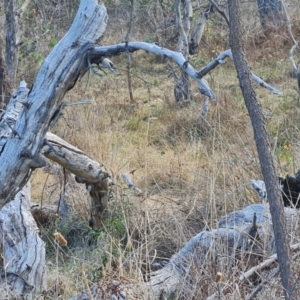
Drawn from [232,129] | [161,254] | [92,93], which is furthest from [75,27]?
[92,93]

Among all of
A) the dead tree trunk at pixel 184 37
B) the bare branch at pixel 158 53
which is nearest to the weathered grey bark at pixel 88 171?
the bare branch at pixel 158 53

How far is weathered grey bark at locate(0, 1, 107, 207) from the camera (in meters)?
2.39

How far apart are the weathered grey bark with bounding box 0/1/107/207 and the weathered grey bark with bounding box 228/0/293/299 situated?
0.55m

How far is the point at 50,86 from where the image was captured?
7.84 feet

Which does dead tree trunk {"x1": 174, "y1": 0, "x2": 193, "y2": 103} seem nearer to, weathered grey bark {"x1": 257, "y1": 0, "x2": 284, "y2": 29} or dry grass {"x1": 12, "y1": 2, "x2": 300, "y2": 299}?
dry grass {"x1": 12, "y1": 2, "x2": 300, "y2": 299}

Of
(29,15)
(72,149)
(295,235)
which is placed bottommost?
(295,235)

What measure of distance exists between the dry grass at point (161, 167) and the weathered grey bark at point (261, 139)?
394 millimetres

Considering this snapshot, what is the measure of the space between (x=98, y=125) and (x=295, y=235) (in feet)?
11.0

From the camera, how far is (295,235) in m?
3.07

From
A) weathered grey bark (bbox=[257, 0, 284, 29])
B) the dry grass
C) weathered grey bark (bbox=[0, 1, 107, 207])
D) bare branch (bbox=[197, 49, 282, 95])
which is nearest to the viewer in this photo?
bare branch (bbox=[197, 49, 282, 95])

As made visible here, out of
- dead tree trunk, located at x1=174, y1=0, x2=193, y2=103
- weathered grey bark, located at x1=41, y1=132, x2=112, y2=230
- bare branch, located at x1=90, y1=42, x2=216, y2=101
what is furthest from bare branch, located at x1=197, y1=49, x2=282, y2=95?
dead tree trunk, located at x1=174, y1=0, x2=193, y2=103

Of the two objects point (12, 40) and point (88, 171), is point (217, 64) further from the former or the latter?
point (12, 40)

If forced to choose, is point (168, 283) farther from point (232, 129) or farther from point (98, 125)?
point (98, 125)

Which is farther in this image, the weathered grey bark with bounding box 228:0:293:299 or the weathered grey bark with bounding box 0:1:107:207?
the weathered grey bark with bounding box 0:1:107:207
